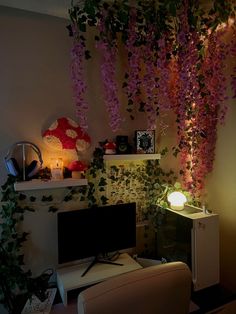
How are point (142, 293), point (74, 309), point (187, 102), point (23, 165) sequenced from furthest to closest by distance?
point (187, 102) < point (23, 165) < point (74, 309) < point (142, 293)

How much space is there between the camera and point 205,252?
191 centimetres

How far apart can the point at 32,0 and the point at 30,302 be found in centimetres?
207

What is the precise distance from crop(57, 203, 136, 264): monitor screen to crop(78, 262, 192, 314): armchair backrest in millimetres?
908

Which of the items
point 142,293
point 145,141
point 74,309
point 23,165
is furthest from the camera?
point 145,141

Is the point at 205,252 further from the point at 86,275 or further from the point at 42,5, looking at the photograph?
the point at 42,5

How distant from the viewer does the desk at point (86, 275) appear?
174cm

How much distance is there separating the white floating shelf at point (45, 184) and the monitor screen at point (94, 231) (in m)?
0.21

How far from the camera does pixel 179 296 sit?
1062mm

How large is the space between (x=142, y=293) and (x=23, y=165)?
1265 millimetres

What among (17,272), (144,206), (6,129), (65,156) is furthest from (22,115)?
(144,206)

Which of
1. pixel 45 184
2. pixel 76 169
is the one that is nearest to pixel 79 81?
pixel 76 169

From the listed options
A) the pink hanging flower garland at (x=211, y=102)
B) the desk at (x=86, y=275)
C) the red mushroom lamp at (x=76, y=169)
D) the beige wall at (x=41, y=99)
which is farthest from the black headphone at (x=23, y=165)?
the pink hanging flower garland at (x=211, y=102)

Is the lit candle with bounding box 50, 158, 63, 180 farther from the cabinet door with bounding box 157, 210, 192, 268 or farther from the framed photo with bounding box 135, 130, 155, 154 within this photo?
the cabinet door with bounding box 157, 210, 192, 268

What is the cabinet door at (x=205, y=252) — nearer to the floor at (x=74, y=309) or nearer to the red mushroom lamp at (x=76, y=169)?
the floor at (x=74, y=309)
